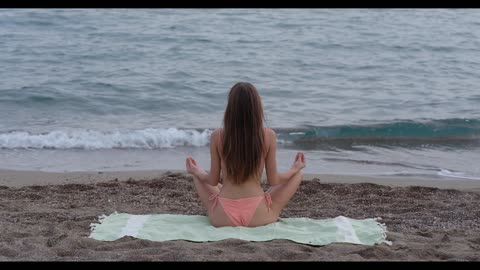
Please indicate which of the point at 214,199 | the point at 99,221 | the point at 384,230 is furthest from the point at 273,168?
the point at 99,221

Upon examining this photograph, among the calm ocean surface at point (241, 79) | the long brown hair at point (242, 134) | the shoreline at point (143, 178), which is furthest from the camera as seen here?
the calm ocean surface at point (241, 79)

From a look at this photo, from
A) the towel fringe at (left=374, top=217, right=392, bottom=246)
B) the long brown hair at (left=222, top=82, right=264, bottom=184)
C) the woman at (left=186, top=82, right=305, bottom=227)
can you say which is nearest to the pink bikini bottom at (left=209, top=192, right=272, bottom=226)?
the woman at (left=186, top=82, right=305, bottom=227)

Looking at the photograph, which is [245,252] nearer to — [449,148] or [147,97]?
[449,148]

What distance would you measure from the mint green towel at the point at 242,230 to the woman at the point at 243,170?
122mm

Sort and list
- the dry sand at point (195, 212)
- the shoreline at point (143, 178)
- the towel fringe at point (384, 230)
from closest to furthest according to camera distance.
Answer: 1. the dry sand at point (195, 212)
2. the towel fringe at point (384, 230)
3. the shoreline at point (143, 178)

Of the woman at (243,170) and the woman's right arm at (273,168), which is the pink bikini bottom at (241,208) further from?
the woman's right arm at (273,168)

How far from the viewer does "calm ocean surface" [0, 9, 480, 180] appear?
335 inches

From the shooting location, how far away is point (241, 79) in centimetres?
1252

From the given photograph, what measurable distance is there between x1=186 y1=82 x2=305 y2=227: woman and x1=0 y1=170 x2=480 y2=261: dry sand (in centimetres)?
48

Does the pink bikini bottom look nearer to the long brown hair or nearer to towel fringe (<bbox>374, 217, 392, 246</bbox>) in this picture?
the long brown hair

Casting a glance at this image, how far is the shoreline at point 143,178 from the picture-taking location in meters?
6.79

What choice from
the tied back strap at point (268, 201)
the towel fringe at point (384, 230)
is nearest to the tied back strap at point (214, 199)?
the tied back strap at point (268, 201)

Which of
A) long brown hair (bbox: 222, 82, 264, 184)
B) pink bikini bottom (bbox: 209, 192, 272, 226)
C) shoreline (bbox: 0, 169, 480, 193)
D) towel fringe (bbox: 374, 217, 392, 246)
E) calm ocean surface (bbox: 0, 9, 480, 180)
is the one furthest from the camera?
calm ocean surface (bbox: 0, 9, 480, 180)

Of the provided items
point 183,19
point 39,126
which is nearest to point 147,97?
point 39,126
